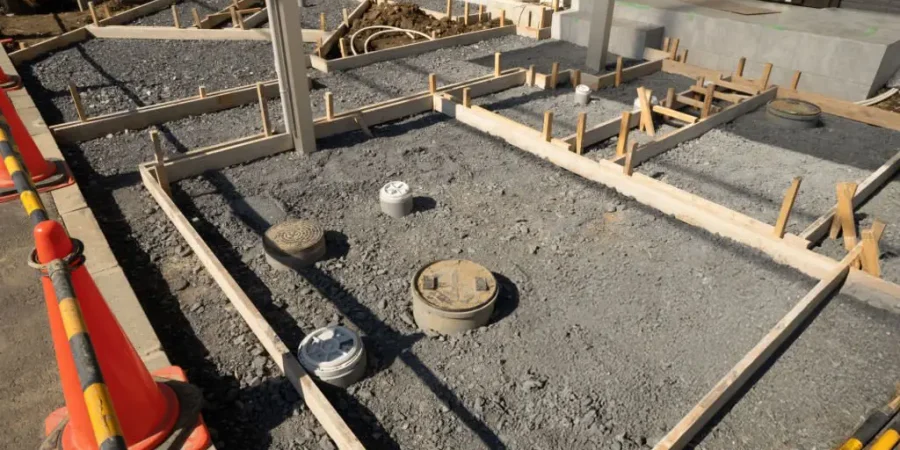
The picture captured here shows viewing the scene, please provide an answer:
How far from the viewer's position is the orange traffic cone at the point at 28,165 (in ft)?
19.3

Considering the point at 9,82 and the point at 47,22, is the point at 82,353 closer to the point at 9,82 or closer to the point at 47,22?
the point at 9,82

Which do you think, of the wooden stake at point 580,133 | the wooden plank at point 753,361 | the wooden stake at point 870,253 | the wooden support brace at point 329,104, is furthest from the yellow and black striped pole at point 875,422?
the wooden support brace at point 329,104

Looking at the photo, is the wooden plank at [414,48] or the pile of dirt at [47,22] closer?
the wooden plank at [414,48]

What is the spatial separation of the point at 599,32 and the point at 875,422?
307 inches

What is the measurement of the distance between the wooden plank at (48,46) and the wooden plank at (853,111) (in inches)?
539

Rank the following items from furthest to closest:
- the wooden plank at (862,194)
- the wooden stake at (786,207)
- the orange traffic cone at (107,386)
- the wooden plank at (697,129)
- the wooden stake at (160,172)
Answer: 1. the wooden plank at (697,129)
2. the wooden stake at (160,172)
3. the wooden plank at (862,194)
4. the wooden stake at (786,207)
5. the orange traffic cone at (107,386)

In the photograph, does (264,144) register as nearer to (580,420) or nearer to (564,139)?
(564,139)

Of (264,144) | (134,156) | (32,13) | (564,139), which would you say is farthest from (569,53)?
(32,13)

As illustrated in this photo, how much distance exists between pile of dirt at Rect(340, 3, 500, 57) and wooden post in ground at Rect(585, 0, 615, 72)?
3.59 m

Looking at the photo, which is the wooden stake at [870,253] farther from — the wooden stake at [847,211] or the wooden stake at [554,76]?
the wooden stake at [554,76]

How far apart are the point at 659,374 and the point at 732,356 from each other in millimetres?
652

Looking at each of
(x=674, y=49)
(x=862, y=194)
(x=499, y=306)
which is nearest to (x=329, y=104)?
(x=499, y=306)

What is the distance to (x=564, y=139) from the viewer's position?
7191 millimetres

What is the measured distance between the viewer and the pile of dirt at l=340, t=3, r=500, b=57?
1220cm
